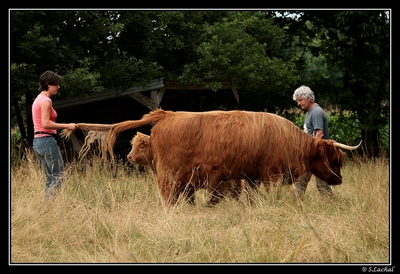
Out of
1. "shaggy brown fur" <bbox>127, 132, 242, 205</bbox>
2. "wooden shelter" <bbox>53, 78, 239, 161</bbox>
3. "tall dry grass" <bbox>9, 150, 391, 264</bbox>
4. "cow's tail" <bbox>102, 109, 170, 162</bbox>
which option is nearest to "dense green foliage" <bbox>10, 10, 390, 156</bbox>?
"wooden shelter" <bbox>53, 78, 239, 161</bbox>

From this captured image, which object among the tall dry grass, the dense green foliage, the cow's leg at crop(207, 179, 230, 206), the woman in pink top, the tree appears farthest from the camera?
the tree

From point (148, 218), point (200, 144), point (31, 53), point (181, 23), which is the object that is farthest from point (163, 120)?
point (181, 23)

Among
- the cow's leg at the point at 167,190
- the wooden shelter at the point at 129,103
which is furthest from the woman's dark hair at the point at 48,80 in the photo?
the wooden shelter at the point at 129,103

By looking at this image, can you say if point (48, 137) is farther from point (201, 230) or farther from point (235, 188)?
point (235, 188)

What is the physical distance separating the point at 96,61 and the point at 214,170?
20.2 feet

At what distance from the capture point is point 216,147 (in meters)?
7.99

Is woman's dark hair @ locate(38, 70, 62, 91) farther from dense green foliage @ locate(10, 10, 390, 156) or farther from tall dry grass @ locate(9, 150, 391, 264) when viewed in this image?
dense green foliage @ locate(10, 10, 390, 156)

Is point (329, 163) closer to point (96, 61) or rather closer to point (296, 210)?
point (296, 210)

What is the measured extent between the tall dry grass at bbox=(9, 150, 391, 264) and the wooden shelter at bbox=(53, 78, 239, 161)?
601cm

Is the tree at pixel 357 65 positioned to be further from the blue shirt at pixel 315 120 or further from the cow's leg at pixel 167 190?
the cow's leg at pixel 167 190

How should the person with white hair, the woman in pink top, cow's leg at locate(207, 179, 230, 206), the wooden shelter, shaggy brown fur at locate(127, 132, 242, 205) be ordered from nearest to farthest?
the woman in pink top < cow's leg at locate(207, 179, 230, 206) < shaggy brown fur at locate(127, 132, 242, 205) < the person with white hair < the wooden shelter

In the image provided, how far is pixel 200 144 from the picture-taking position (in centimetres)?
800

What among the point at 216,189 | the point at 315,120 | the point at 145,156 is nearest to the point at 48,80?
the point at 145,156

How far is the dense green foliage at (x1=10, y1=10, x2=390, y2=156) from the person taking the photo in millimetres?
12648
